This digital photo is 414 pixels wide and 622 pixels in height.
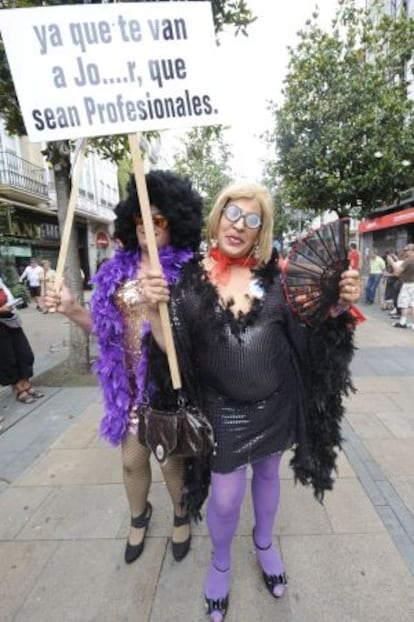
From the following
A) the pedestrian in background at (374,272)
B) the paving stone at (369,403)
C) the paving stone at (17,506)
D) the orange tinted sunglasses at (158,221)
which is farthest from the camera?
the pedestrian in background at (374,272)

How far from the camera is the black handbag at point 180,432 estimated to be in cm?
167

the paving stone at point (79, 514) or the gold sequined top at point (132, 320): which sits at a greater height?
the gold sequined top at point (132, 320)

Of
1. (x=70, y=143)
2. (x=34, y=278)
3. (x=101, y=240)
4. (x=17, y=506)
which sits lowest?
(x=17, y=506)

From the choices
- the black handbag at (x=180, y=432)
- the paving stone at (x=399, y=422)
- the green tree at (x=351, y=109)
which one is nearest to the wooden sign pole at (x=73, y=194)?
the black handbag at (x=180, y=432)

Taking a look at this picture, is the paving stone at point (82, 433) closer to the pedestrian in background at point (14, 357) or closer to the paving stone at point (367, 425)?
the pedestrian in background at point (14, 357)

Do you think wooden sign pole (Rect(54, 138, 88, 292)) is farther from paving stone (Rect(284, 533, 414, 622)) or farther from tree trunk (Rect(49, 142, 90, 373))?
tree trunk (Rect(49, 142, 90, 373))

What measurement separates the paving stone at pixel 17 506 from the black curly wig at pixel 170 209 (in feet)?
5.80

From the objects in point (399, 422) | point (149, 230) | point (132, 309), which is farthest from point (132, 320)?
point (399, 422)

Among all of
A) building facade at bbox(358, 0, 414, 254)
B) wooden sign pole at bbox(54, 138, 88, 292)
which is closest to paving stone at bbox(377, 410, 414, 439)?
wooden sign pole at bbox(54, 138, 88, 292)

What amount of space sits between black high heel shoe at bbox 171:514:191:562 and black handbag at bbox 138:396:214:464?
2.24ft

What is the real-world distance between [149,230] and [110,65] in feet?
1.96

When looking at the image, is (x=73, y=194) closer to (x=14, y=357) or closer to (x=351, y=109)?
(x=14, y=357)

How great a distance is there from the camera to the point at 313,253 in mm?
1534

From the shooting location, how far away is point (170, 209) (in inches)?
75.5
